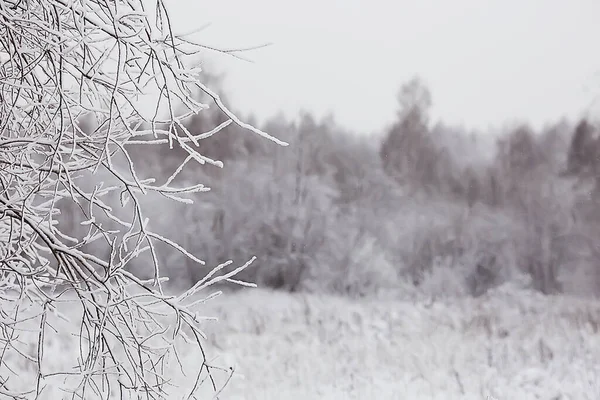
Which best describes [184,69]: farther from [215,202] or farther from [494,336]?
[215,202]

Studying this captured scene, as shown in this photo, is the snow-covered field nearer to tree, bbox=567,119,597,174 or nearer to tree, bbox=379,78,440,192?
tree, bbox=567,119,597,174

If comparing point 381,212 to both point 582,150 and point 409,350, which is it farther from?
point 409,350

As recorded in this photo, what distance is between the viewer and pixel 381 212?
17.1 metres

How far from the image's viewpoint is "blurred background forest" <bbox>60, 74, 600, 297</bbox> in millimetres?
15141

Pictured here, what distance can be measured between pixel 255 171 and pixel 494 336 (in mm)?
8776

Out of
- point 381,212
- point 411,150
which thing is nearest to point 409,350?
point 381,212

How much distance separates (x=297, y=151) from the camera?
17.0m

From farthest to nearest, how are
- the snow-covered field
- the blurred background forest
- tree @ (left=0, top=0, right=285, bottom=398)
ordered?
the blurred background forest
the snow-covered field
tree @ (left=0, top=0, right=285, bottom=398)

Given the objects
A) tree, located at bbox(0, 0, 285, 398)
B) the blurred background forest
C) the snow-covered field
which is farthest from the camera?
the blurred background forest

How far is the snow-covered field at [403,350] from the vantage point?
7.21m

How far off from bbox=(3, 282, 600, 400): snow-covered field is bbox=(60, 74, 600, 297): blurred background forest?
8.93 feet

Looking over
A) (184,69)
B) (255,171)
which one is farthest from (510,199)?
(184,69)

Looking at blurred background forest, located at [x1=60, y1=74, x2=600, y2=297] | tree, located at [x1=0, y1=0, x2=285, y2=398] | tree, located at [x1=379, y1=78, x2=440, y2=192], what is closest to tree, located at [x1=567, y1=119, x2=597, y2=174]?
blurred background forest, located at [x1=60, y1=74, x2=600, y2=297]

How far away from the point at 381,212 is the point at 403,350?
27.9ft
